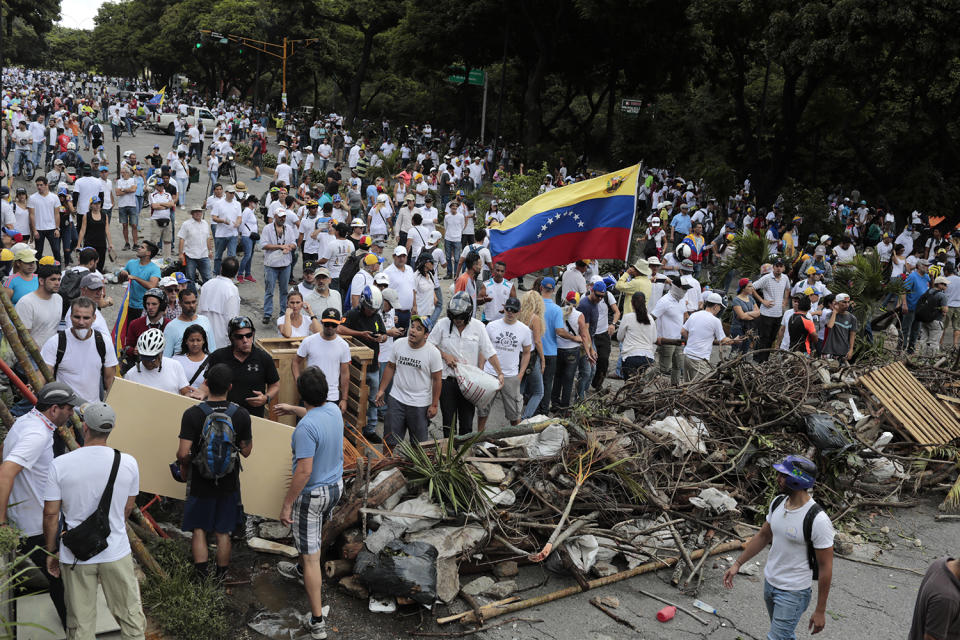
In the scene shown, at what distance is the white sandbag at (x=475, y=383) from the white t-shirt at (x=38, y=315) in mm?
3855

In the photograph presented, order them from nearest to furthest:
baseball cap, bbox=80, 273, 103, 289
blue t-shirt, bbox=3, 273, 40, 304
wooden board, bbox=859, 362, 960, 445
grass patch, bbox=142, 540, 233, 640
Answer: grass patch, bbox=142, 540, 233, 640
baseball cap, bbox=80, 273, 103, 289
blue t-shirt, bbox=3, 273, 40, 304
wooden board, bbox=859, 362, 960, 445

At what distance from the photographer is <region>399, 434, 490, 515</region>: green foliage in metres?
6.68

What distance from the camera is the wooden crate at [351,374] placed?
26.5ft

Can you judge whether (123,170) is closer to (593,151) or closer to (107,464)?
(107,464)

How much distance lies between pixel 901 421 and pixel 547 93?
133 feet

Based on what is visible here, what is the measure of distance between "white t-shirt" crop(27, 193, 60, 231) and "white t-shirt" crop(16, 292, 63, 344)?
21.8 ft

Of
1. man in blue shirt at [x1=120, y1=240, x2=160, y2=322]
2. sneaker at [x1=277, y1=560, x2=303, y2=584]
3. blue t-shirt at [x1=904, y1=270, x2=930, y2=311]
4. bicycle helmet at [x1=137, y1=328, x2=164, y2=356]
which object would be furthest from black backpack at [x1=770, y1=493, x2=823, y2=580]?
blue t-shirt at [x1=904, y1=270, x2=930, y2=311]

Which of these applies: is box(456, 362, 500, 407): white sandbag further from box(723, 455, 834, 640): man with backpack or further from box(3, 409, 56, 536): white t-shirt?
box(3, 409, 56, 536): white t-shirt

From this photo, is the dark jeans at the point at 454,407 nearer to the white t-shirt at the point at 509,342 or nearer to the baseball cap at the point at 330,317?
the white t-shirt at the point at 509,342

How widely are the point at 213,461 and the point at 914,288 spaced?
47.3 feet

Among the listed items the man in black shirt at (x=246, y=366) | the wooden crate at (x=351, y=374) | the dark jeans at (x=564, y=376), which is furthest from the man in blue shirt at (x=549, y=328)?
the man in black shirt at (x=246, y=366)

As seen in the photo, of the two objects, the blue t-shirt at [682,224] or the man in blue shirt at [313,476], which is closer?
the man in blue shirt at [313,476]

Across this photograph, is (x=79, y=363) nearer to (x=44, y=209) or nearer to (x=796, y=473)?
(x=796, y=473)

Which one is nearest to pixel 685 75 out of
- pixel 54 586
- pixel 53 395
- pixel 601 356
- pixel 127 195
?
pixel 127 195
